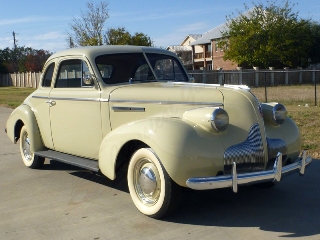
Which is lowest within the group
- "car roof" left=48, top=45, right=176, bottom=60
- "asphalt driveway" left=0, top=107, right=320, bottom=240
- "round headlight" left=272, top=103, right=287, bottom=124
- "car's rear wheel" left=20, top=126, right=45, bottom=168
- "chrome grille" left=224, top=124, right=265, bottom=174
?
"asphalt driveway" left=0, top=107, right=320, bottom=240

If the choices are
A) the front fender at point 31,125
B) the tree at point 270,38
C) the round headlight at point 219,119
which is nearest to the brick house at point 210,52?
the tree at point 270,38

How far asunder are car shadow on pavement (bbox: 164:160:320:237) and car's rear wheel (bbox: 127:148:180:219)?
21cm

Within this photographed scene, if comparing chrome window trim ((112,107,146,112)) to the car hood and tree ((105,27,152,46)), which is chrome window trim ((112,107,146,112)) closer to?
the car hood

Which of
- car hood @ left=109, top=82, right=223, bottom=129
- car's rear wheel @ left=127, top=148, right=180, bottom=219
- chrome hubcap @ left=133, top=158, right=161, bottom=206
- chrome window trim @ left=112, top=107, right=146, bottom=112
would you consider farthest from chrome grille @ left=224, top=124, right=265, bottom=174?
chrome window trim @ left=112, top=107, right=146, bottom=112

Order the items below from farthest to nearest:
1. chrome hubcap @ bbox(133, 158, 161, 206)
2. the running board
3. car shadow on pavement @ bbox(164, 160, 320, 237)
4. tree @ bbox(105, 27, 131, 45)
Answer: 1. tree @ bbox(105, 27, 131, 45)
2. the running board
3. chrome hubcap @ bbox(133, 158, 161, 206)
4. car shadow on pavement @ bbox(164, 160, 320, 237)

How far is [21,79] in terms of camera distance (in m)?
53.5

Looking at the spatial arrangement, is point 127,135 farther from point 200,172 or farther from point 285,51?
point 285,51

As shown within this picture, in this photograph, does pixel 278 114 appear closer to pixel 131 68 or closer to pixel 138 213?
pixel 138 213

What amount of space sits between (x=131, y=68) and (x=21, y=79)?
1955 inches

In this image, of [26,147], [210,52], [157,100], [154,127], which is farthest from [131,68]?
[210,52]

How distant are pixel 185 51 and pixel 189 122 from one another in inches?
2562

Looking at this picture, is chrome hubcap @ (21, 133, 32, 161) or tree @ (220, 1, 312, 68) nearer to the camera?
chrome hubcap @ (21, 133, 32, 161)

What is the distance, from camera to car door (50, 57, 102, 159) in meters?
5.98

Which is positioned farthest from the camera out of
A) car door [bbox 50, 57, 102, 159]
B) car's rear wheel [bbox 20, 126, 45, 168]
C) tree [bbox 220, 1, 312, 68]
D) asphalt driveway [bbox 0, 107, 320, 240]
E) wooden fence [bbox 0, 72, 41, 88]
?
wooden fence [bbox 0, 72, 41, 88]
